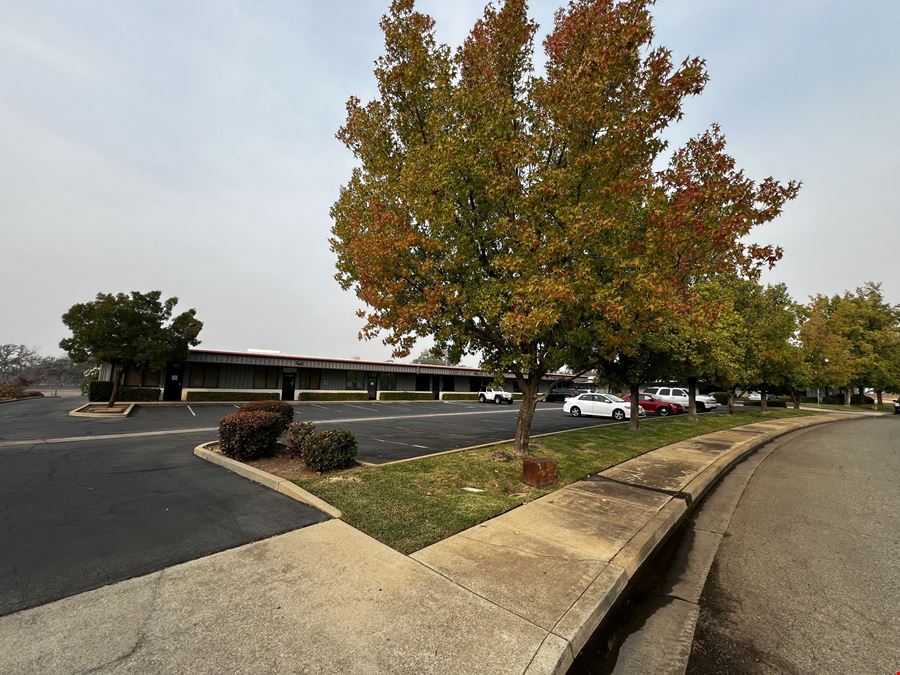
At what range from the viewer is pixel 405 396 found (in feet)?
118

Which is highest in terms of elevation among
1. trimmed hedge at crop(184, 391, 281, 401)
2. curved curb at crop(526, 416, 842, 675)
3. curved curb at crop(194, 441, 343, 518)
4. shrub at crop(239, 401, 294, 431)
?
shrub at crop(239, 401, 294, 431)

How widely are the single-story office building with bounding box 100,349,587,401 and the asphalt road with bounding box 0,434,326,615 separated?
16036 mm

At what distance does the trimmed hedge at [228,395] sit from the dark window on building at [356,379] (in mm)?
6256

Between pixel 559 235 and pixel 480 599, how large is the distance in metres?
5.77

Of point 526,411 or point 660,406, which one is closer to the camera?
point 526,411

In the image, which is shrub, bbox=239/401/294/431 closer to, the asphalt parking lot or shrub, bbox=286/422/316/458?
shrub, bbox=286/422/316/458

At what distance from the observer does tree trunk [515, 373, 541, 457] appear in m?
9.01

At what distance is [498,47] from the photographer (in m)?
8.14

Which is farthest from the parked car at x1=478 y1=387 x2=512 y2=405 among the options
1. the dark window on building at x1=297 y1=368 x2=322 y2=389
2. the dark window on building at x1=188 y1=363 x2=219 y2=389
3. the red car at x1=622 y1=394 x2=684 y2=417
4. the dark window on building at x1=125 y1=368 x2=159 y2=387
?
the dark window on building at x1=125 y1=368 x2=159 y2=387

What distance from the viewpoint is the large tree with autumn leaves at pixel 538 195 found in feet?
22.0

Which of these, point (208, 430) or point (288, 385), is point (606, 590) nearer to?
point (208, 430)

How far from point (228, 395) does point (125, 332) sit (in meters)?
8.27

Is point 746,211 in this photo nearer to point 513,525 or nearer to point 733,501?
point 733,501

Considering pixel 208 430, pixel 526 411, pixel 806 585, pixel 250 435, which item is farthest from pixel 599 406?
pixel 208 430
